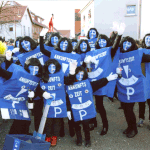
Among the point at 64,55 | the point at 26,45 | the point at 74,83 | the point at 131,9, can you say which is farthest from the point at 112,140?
the point at 131,9

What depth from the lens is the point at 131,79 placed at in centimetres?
335

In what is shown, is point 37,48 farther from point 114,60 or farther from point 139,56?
point 139,56

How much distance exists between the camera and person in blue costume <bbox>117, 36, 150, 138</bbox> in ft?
10.8

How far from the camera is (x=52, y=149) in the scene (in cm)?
314

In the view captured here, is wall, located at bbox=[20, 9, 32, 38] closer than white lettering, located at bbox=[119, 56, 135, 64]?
No

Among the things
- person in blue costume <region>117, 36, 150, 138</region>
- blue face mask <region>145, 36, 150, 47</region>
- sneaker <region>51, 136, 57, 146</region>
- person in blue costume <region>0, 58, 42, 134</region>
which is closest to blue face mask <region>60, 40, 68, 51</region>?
person in blue costume <region>0, 58, 42, 134</region>

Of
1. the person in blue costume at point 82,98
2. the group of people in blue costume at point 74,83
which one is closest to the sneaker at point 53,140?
the group of people in blue costume at point 74,83

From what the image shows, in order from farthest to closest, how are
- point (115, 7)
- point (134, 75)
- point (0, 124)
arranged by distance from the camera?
point (115, 7) → point (0, 124) → point (134, 75)

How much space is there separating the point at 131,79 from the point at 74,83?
107cm

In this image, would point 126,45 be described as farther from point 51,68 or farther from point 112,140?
point 112,140

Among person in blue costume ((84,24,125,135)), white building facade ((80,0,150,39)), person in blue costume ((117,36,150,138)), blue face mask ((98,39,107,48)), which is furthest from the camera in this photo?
white building facade ((80,0,150,39))

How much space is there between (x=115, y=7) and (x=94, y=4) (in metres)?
2.09

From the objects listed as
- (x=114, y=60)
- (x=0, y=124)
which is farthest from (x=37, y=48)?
(x=0, y=124)

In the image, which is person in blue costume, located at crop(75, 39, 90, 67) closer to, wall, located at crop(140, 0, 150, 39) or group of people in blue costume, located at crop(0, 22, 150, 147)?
group of people in blue costume, located at crop(0, 22, 150, 147)
